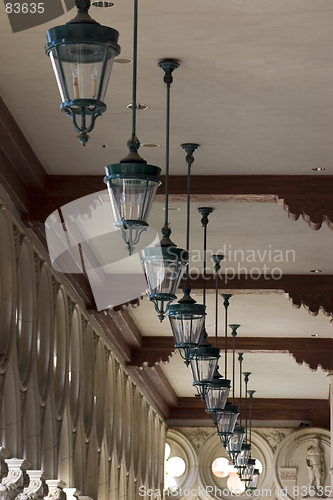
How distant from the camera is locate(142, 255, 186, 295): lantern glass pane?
21.2 ft

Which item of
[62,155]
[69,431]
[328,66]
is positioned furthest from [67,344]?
[328,66]

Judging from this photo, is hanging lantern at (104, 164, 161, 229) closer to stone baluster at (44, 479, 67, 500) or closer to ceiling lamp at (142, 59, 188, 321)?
ceiling lamp at (142, 59, 188, 321)

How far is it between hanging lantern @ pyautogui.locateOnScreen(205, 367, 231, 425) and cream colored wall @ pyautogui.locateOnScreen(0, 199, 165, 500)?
1683 mm

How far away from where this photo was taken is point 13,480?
8141 mm

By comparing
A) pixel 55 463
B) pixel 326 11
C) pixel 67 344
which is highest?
pixel 326 11

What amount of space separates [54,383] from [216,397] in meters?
1.82

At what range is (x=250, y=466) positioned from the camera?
18672 mm

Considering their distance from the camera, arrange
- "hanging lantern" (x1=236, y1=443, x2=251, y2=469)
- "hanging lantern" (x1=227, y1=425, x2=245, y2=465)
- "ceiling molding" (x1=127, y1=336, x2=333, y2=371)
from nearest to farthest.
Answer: "hanging lantern" (x1=227, y1=425, x2=245, y2=465) < "ceiling molding" (x1=127, y1=336, x2=333, y2=371) < "hanging lantern" (x1=236, y1=443, x2=251, y2=469)

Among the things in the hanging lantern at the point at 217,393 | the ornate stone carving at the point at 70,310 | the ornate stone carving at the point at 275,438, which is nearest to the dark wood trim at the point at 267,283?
the ornate stone carving at the point at 70,310

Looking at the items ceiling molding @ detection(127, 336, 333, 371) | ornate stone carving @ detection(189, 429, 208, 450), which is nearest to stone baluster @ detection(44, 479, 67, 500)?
ceiling molding @ detection(127, 336, 333, 371)

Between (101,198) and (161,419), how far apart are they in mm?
14613

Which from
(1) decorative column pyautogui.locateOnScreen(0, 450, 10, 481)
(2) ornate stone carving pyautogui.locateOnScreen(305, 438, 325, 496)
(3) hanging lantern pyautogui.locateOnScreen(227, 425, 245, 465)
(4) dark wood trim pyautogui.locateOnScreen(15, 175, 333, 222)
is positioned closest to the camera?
(1) decorative column pyautogui.locateOnScreen(0, 450, 10, 481)

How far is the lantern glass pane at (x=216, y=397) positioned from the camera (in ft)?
35.1

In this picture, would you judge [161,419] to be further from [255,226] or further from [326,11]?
[326,11]
